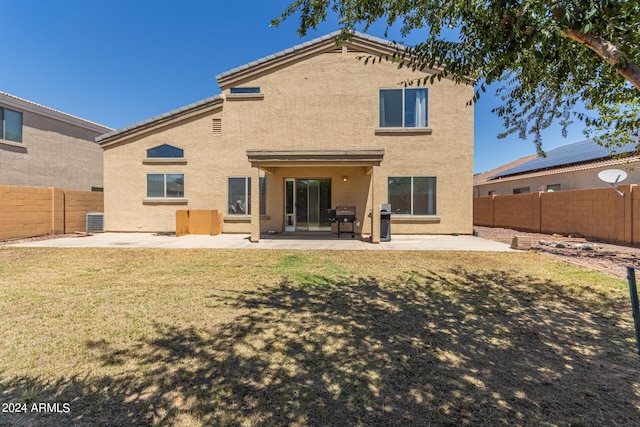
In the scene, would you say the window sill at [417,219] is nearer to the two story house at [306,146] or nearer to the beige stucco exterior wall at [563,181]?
the two story house at [306,146]

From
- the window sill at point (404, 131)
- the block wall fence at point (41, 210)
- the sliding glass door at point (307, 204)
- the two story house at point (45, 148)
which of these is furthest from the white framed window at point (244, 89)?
the two story house at point (45, 148)

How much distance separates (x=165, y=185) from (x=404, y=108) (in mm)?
11877

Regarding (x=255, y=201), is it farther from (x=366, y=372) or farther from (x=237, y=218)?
(x=366, y=372)

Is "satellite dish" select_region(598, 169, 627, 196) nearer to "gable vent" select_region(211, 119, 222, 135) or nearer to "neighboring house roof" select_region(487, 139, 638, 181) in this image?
"neighboring house roof" select_region(487, 139, 638, 181)

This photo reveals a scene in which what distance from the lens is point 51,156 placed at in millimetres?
18031

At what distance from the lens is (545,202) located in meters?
14.0

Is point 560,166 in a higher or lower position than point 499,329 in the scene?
higher

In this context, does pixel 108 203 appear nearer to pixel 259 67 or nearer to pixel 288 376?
pixel 259 67

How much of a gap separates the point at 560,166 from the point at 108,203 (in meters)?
26.8

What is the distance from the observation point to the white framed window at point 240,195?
1408cm

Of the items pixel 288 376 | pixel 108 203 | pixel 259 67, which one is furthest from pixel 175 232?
pixel 288 376

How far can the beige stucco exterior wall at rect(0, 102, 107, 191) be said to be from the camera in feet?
53.4

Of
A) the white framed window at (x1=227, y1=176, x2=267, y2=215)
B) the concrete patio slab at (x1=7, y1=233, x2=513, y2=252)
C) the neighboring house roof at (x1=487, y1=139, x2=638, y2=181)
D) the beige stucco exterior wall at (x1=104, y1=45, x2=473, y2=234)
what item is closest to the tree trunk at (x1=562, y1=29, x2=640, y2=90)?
the concrete patio slab at (x1=7, y1=233, x2=513, y2=252)

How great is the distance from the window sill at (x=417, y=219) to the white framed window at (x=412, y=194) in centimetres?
16
